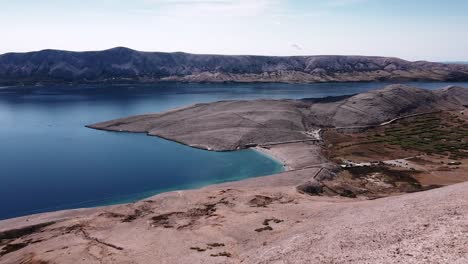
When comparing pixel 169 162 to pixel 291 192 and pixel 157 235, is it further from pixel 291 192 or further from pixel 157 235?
pixel 157 235

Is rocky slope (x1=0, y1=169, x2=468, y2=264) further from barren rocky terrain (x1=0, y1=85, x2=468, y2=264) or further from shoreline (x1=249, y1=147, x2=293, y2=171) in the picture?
shoreline (x1=249, y1=147, x2=293, y2=171)

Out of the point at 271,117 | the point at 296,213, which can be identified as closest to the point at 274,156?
the point at 271,117

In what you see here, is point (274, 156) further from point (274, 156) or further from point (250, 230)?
point (250, 230)

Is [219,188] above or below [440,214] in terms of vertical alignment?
below

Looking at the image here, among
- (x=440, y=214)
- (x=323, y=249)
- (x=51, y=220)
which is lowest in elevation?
(x=51, y=220)

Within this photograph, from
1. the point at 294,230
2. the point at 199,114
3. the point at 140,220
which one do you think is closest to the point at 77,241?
the point at 140,220

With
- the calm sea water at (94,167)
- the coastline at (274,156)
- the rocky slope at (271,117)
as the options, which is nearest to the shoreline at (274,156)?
the coastline at (274,156)
